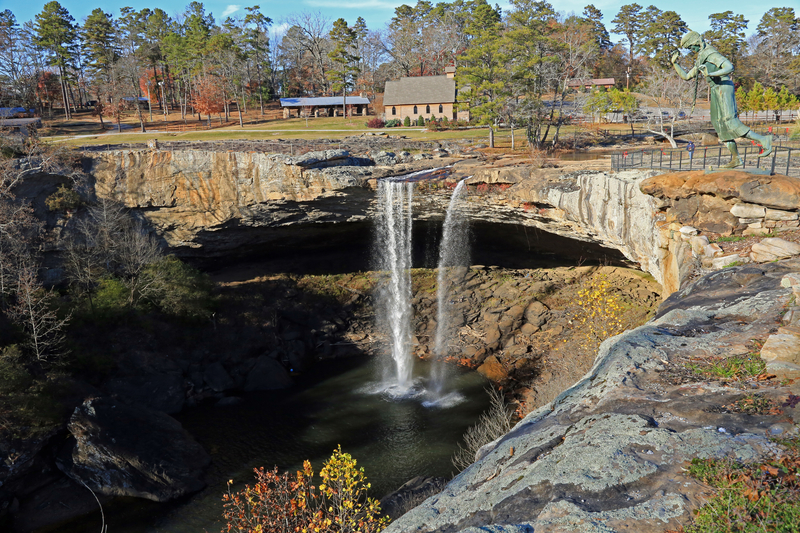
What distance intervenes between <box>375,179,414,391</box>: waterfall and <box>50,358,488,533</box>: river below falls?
1.59 meters

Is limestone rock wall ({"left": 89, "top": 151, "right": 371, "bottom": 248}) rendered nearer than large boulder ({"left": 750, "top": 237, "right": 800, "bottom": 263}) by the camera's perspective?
No

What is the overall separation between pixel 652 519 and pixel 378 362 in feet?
74.9

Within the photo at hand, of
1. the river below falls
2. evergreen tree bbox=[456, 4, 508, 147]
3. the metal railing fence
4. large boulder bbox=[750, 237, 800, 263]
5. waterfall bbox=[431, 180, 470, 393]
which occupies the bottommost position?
the river below falls

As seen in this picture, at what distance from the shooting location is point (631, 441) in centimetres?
605

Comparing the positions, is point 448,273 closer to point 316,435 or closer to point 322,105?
point 316,435

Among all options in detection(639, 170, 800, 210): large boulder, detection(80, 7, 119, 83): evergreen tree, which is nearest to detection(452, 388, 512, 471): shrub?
detection(639, 170, 800, 210): large boulder

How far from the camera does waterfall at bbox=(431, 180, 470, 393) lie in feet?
86.3

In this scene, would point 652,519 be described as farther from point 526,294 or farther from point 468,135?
point 468,135

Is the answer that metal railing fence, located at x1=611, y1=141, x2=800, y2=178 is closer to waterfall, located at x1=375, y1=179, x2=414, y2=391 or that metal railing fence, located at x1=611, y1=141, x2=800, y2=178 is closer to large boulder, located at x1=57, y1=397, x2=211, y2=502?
waterfall, located at x1=375, y1=179, x2=414, y2=391

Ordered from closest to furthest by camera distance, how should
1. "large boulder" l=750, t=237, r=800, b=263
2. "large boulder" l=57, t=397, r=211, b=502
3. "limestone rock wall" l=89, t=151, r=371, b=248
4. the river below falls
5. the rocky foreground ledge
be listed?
the rocky foreground ledge → "large boulder" l=750, t=237, r=800, b=263 → the river below falls → "large boulder" l=57, t=397, r=211, b=502 → "limestone rock wall" l=89, t=151, r=371, b=248

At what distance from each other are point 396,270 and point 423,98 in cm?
3070

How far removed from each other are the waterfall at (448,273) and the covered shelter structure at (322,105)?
36.8m

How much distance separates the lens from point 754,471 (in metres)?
5.17

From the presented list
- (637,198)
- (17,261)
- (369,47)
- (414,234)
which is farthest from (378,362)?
(369,47)
